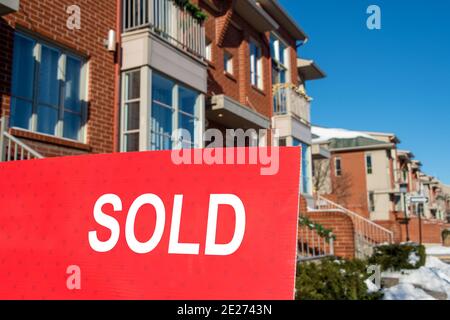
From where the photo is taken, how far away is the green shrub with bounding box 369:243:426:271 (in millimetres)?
11172

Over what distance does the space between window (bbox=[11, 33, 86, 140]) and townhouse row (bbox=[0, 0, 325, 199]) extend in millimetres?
18

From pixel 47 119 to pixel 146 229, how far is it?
5.94 m

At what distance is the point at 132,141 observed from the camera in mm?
9500

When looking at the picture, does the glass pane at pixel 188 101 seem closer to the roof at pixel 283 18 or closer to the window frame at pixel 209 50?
the window frame at pixel 209 50

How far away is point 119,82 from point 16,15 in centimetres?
256

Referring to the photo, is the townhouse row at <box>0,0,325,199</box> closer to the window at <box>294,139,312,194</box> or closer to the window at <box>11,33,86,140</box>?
the window at <box>11,33,86,140</box>

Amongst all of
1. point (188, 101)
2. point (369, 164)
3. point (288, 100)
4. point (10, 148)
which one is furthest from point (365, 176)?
point (10, 148)

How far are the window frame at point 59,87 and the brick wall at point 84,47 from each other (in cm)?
9

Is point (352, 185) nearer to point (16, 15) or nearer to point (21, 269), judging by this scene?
point (16, 15)

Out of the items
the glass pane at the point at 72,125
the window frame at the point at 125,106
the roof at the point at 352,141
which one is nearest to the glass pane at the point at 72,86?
the glass pane at the point at 72,125

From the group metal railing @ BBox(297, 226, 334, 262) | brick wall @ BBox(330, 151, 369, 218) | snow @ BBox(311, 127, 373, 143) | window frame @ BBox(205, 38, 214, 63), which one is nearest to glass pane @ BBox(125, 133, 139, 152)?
metal railing @ BBox(297, 226, 334, 262)

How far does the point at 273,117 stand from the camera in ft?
56.4

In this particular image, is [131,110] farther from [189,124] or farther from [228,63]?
[228,63]
